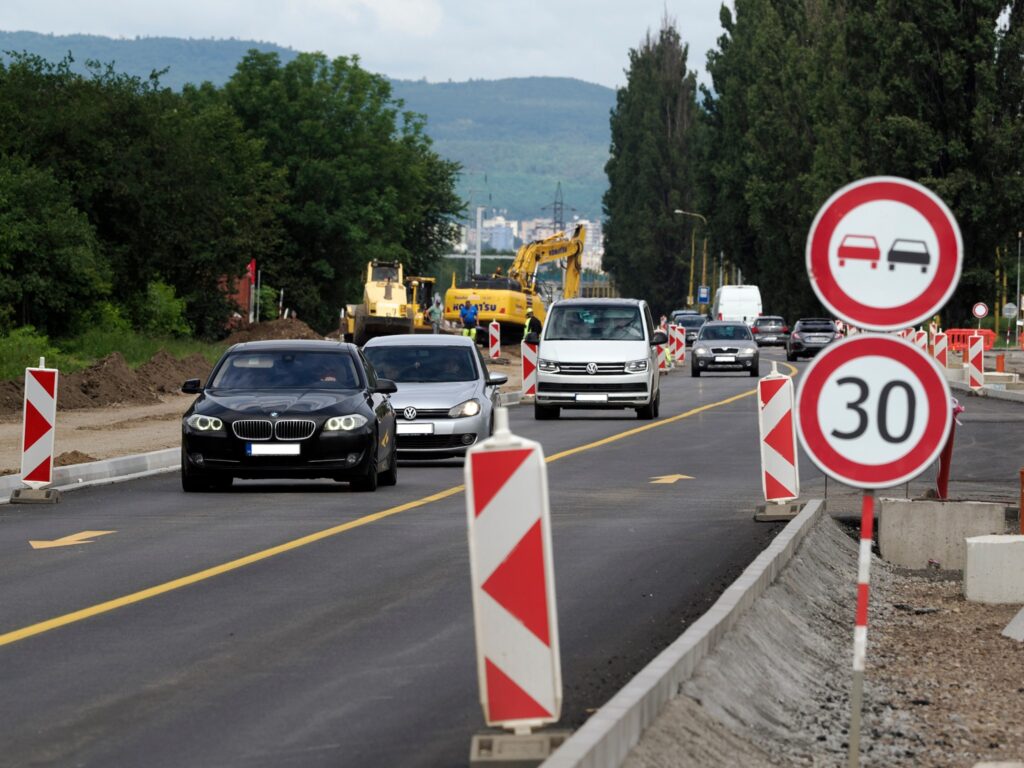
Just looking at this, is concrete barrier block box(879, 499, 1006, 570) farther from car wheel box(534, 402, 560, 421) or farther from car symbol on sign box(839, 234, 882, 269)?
car wheel box(534, 402, 560, 421)

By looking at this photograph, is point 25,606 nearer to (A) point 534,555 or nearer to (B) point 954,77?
(A) point 534,555

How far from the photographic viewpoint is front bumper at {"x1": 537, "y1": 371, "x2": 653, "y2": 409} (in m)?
36.7

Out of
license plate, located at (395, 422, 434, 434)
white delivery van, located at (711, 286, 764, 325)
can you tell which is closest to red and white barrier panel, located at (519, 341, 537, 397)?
license plate, located at (395, 422, 434, 434)

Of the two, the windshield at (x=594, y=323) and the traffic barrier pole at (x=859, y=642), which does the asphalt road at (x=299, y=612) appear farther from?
the windshield at (x=594, y=323)

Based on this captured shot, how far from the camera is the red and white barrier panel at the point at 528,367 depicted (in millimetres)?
43134

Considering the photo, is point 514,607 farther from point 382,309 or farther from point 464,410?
point 382,309

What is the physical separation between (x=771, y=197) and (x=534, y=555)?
91.4 m

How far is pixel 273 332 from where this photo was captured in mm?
76438

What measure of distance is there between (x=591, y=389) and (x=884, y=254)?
28724mm

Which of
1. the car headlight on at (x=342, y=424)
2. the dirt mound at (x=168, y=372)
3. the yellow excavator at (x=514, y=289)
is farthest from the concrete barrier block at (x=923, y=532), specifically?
the yellow excavator at (x=514, y=289)

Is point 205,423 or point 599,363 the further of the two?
point 599,363

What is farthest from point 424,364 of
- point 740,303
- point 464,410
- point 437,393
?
point 740,303

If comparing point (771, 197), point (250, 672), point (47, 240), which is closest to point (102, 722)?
point (250, 672)

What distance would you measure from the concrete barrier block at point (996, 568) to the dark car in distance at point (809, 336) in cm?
6461
